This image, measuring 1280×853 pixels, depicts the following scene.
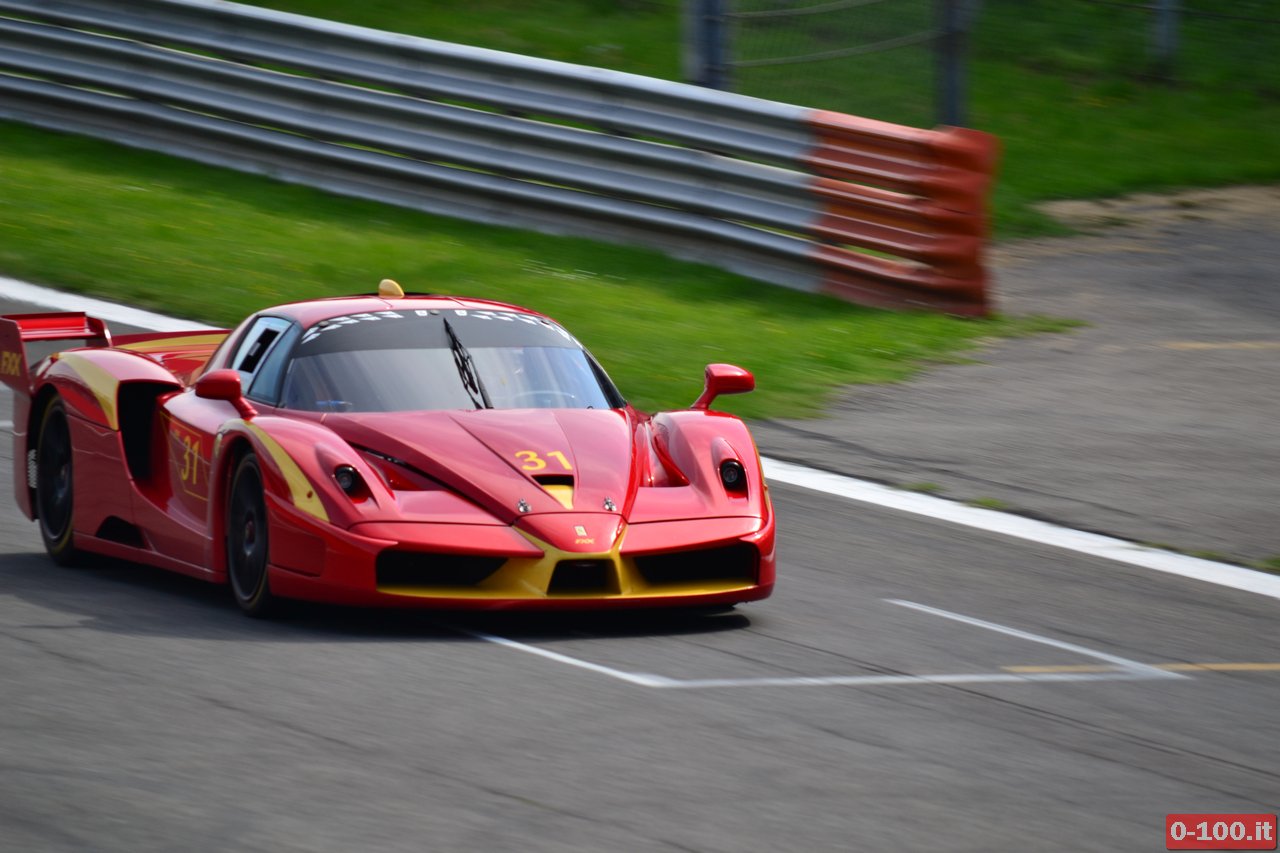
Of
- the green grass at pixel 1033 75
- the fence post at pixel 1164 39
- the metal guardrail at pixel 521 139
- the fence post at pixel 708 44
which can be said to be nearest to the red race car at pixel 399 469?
the metal guardrail at pixel 521 139

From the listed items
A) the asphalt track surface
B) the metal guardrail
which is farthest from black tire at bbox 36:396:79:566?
the metal guardrail

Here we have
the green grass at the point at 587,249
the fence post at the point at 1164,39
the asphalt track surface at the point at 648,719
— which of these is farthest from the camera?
the fence post at the point at 1164,39

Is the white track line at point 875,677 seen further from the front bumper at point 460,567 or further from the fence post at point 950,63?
the fence post at point 950,63

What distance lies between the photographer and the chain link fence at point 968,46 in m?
15.4

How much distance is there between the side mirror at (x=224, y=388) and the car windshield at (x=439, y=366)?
0.21 meters

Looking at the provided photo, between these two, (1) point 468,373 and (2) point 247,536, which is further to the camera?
(1) point 468,373

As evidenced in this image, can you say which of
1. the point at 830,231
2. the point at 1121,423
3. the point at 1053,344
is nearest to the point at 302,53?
the point at 830,231

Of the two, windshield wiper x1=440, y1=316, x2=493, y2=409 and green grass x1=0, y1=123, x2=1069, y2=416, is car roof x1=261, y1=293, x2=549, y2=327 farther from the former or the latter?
green grass x1=0, y1=123, x2=1069, y2=416

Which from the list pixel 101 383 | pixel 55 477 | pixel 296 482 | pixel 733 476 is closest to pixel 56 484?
pixel 55 477

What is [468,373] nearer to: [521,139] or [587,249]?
[587,249]

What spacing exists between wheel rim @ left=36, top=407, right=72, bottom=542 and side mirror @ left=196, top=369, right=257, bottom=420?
133 cm

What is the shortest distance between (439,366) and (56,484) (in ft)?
6.52

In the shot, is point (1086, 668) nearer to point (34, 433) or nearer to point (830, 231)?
point (34, 433)

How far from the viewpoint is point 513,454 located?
7152mm
